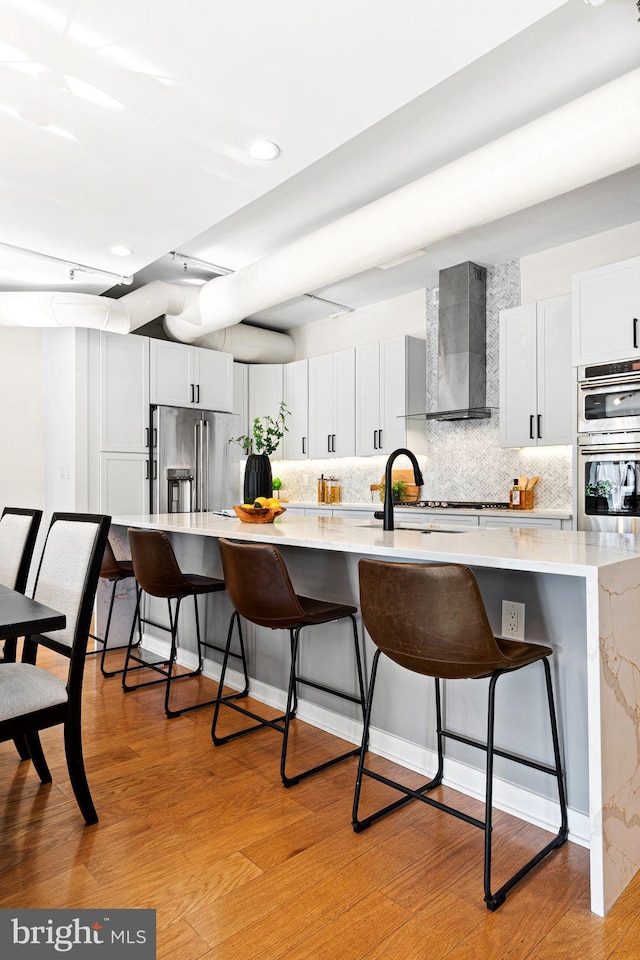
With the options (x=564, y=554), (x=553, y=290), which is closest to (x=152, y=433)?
(x=553, y=290)

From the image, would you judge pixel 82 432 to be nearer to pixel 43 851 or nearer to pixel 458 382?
pixel 458 382

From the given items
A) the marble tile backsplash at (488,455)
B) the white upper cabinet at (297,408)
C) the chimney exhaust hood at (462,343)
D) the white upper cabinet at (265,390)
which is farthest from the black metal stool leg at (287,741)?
the white upper cabinet at (265,390)

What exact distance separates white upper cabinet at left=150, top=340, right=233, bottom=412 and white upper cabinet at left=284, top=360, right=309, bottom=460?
667 mm

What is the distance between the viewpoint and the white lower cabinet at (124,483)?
534cm

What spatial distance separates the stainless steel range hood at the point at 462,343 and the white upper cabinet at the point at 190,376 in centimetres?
223

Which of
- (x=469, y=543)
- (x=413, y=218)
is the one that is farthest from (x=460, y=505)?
(x=469, y=543)

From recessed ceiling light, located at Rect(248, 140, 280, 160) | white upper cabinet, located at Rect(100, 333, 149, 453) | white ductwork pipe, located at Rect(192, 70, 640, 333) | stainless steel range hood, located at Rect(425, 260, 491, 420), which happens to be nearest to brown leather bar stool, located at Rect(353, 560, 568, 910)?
white ductwork pipe, located at Rect(192, 70, 640, 333)

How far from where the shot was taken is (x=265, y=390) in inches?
265

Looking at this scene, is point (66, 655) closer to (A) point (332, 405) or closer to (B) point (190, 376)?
(B) point (190, 376)

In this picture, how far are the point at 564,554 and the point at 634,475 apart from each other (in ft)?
7.05

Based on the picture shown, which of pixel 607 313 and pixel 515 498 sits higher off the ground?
pixel 607 313

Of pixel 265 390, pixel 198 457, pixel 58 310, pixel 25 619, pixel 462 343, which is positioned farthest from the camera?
pixel 265 390

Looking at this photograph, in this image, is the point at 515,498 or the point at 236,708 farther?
the point at 515,498

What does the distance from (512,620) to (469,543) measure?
295mm
